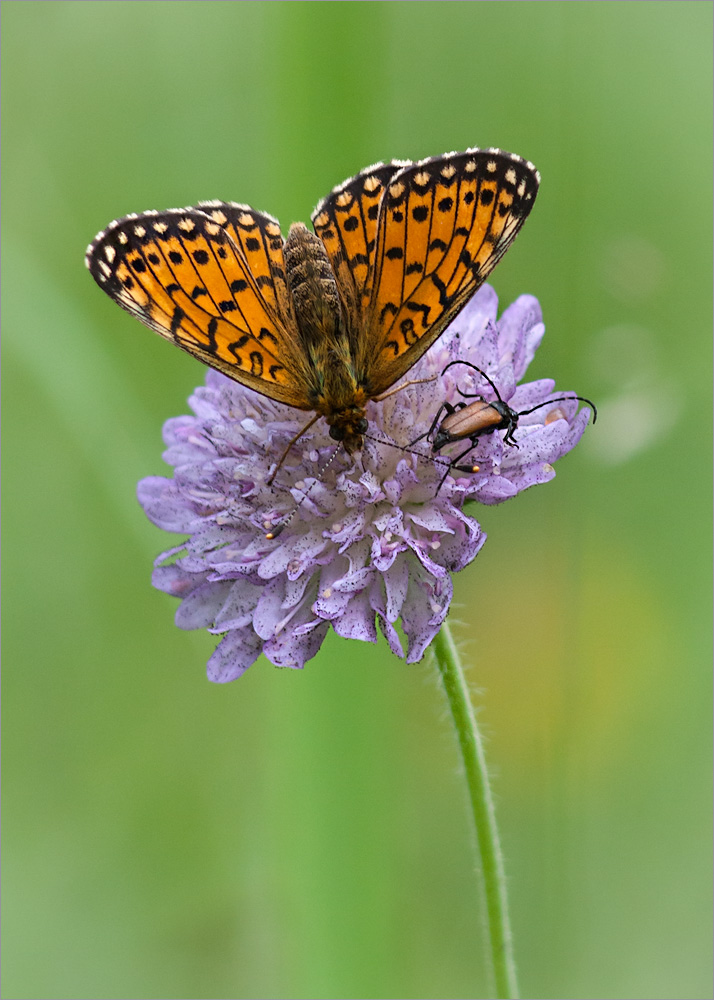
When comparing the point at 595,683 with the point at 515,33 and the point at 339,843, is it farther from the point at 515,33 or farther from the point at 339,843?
the point at 515,33

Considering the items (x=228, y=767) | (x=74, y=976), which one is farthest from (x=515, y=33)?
(x=74, y=976)

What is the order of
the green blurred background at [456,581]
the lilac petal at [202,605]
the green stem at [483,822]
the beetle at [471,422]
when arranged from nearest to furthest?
the green stem at [483,822] < the beetle at [471,422] < the lilac petal at [202,605] < the green blurred background at [456,581]

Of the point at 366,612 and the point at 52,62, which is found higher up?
the point at 52,62

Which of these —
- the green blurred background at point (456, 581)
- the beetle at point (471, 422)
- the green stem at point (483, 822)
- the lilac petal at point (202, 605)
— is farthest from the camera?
the green blurred background at point (456, 581)

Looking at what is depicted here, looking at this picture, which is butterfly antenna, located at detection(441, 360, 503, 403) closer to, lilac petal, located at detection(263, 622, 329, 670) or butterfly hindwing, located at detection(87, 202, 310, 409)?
butterfly hindwing, located at detection(87, 202, 310, 409)

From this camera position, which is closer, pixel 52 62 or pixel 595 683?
pixel 595 683

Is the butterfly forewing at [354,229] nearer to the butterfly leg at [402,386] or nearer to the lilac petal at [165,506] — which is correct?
the butterfly leg at [402,386]

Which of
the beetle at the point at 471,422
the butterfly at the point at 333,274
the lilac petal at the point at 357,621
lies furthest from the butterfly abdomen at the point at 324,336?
the lilac petal at the point at 357,621
